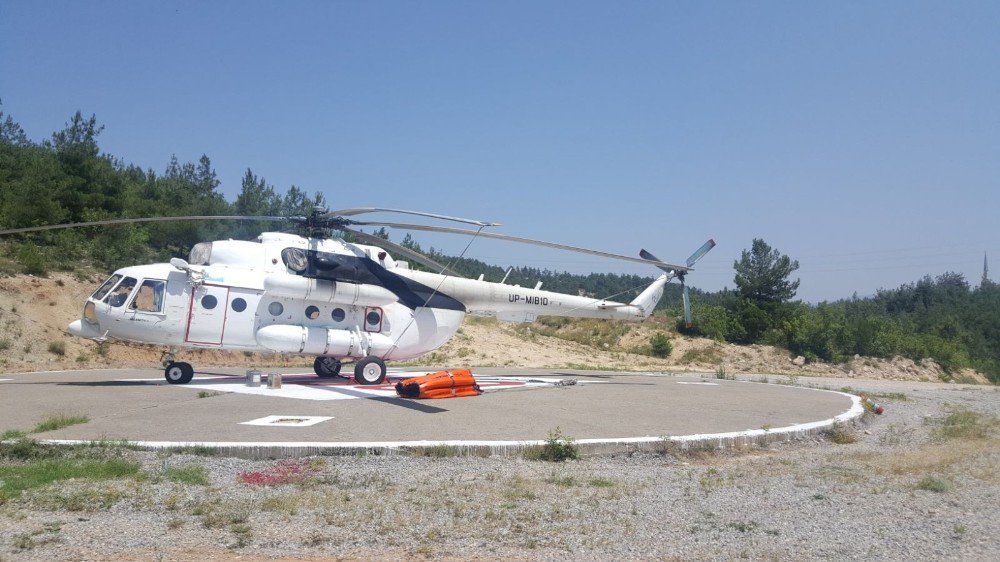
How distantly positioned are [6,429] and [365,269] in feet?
30.3

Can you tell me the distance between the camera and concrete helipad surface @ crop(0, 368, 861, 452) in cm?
1010

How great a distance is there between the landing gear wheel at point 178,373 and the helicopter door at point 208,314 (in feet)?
2.81

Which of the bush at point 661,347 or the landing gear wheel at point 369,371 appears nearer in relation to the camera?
the landing gear wheel at point 369,371

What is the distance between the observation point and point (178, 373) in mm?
16750

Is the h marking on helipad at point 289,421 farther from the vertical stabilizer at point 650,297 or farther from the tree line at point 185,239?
the vertical stabilizer at point 650,297

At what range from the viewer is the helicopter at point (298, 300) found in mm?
16188

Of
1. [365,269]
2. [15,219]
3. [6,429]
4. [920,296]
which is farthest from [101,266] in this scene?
[920,296]

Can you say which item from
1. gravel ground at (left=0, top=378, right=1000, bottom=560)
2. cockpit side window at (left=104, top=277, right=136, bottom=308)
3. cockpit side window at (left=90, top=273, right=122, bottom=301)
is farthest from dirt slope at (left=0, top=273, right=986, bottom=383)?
gravel ground at (left=0, top=378, right=1000, bottom=560)

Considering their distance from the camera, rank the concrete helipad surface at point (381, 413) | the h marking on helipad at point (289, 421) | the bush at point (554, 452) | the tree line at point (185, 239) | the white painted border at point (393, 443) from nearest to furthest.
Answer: the white painted border at point (393, 443)
the bush at point (554, 452)
the concrete helipad surface at point (381, 413)
the h marking on helipad at point (289, 421)
the tree line at point (185, 239)

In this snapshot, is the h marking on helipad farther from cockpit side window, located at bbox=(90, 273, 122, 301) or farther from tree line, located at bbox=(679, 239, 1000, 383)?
tree line, located at bbox=(679, 239, 1000, 383)

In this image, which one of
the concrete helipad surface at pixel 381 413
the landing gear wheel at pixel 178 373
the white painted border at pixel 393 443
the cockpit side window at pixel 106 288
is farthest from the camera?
the landing gear wheel at pixel 178 373

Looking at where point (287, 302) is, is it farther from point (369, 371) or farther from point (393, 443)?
point (393, 443)

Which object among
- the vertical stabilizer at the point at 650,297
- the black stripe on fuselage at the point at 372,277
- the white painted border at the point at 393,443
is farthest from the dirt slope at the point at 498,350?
the white painted border at the point at 393,443

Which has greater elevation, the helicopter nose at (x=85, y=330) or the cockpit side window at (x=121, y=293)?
the cockpit side window at (x=121, y=293)
